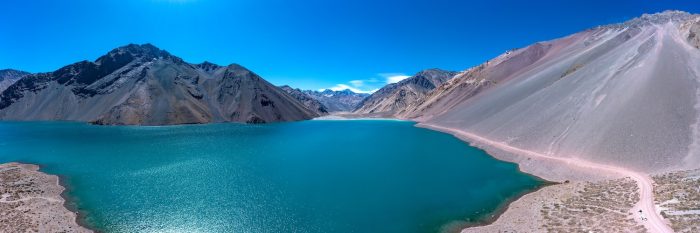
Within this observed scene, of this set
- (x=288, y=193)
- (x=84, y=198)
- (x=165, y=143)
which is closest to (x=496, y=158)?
(x=288, y=193)

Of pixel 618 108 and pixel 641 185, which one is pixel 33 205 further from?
pixel 618 108

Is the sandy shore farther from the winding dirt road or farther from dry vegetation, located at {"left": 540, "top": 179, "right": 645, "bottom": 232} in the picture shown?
the winding dirt road

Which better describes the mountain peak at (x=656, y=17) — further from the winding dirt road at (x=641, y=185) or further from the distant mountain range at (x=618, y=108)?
the winding dirt road at (x=641, y=185)

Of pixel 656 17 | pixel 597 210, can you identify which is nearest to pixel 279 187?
pixel 597 210


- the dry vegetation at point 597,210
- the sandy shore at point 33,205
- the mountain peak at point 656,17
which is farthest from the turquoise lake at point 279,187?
the mountain peak at point 656,17

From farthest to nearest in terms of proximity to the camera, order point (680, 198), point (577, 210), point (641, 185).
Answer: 1. point (641, 185)
2. point (577, 210)
3. point (680, 198)

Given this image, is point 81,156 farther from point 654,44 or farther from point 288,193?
point 654,44

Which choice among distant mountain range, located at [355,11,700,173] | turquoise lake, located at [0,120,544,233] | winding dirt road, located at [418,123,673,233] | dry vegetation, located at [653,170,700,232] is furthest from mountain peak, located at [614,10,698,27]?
dry vegetation, located at [653,170,700,232]
